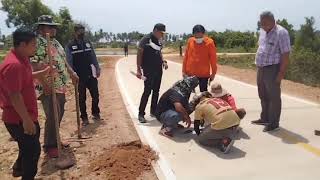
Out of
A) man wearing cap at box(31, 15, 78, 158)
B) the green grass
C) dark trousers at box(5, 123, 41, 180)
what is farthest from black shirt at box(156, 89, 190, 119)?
the green grass

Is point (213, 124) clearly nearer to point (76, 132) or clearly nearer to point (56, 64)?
point (56, 64)

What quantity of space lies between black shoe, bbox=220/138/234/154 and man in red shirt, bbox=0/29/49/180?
2690 mm

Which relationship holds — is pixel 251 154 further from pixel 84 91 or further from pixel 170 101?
pixel 84 91

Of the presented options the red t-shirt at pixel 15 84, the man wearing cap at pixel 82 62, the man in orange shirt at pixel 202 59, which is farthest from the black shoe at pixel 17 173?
the man in orange shirt at pixel 202 59

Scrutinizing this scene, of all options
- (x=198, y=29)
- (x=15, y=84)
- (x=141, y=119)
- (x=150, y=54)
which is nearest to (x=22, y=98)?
(x=15, y=84)

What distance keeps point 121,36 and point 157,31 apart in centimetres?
14318

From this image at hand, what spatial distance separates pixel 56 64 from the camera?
7242 millimetres

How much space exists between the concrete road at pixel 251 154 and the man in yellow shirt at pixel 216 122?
0.45 ft

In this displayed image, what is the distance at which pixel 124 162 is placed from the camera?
21.9ft

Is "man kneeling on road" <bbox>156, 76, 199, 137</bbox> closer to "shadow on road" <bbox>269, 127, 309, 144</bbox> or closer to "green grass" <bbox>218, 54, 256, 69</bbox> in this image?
"shadow on road" <bbox>269, 127, 309, 144</bbox>

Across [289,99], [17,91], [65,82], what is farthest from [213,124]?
[289,99]

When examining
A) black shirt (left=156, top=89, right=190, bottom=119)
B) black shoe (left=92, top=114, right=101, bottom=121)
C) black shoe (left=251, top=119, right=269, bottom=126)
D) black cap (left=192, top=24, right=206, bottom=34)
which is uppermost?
black cap (left=192, top=24, right=206, bottom=34)

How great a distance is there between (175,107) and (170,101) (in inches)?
9.8

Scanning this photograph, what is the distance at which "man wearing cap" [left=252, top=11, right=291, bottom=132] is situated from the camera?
7.81 m
